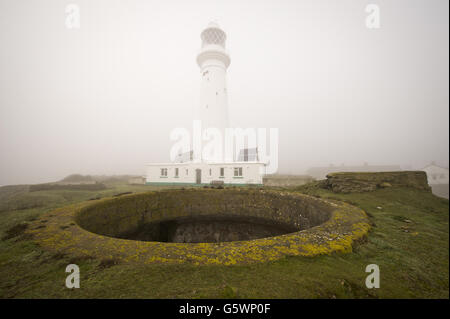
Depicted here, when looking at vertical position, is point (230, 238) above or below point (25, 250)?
below

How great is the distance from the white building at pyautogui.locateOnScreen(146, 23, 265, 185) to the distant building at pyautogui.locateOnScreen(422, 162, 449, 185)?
137ft

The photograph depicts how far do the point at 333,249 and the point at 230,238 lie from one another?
7.31m

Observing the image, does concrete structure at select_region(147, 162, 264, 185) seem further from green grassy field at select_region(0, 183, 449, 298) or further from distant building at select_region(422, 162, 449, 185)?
distant building at select_region(422, 162, 449, 185)

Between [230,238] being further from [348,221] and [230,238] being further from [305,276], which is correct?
[305,276]

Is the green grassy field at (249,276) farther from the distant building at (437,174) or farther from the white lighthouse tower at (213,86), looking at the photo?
the distant building at (437,174)

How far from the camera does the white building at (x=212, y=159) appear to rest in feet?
67.0

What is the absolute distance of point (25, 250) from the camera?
2.87 m

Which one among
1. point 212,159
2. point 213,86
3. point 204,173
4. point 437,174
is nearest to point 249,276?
point 204,173

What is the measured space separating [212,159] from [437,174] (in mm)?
49464

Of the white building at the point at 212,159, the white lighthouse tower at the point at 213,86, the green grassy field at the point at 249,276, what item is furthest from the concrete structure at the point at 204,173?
the green grassy field at the point at 249,276

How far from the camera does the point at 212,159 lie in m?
22.1

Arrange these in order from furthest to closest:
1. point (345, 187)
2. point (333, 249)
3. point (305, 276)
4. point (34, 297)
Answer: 1. point (345, 187)
2. point (333, 249)
3. point (305, 276)
4. point (34, 297)

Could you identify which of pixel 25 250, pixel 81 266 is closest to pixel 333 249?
pixel 81 266

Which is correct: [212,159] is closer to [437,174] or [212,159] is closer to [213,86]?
[213,86]
